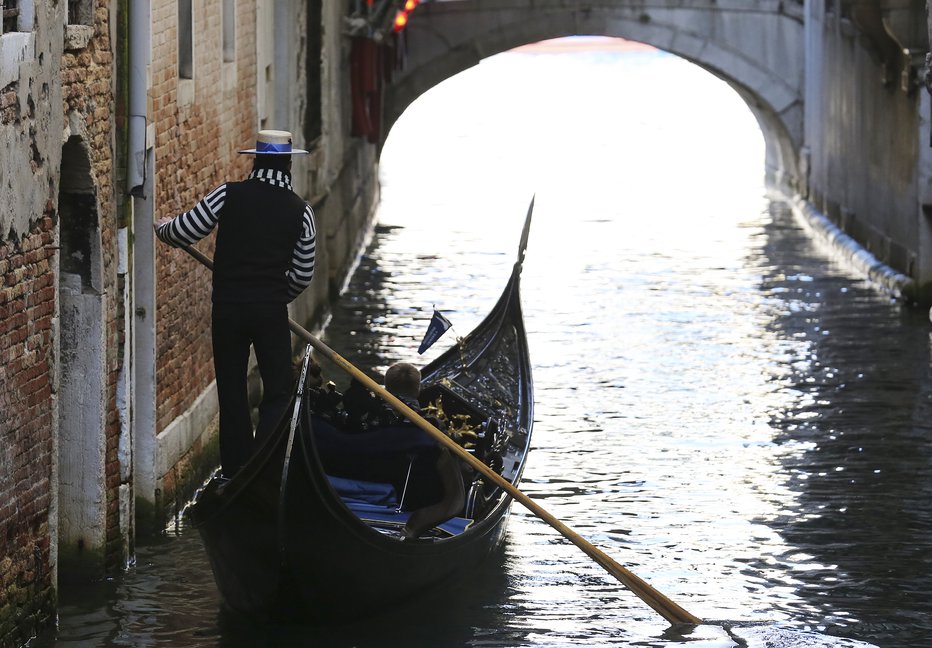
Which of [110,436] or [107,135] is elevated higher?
[107,135]

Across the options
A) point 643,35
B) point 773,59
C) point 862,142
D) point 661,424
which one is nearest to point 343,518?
point 661,424

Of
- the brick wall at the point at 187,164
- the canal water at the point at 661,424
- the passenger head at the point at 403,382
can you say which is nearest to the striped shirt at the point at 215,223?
the passenger head at the point at 403,382

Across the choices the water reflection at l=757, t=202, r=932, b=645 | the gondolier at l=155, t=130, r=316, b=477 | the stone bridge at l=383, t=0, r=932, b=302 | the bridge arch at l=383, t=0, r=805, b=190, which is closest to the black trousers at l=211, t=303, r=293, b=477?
the gondolier at l=155, t=130, r=316, b=477

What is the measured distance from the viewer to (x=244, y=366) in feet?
21.3

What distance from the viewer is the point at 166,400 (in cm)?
749

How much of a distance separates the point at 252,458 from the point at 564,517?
2.44 meters

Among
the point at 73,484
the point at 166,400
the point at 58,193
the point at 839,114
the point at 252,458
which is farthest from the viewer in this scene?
the point at 839,114

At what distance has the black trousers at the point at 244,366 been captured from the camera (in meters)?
6.41

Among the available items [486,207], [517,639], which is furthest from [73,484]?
[486,207]

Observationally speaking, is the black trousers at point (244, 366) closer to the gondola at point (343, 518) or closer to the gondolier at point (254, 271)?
the gondolier at point (254, 271)

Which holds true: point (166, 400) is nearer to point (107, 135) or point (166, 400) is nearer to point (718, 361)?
point (107, 135)

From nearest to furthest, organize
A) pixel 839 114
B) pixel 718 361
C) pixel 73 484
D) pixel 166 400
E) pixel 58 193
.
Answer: pixel 58 193 < pixel 73 484 < pixel 166 400 < pixel 718 361 < pixel 839 114

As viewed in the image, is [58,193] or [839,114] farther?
[839,114]

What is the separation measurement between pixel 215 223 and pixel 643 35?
12.4 metres
